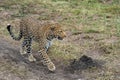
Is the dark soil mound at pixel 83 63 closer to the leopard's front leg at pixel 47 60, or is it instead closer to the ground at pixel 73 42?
the ground at pixel 73 42

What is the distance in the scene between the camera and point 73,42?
33.0 ft

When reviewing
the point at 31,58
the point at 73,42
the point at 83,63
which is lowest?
the point at 73,42

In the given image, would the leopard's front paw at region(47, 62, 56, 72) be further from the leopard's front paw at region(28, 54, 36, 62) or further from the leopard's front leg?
the leopard's front paw at region(28, 54, 36, 62)

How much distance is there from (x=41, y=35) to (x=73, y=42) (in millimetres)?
2182

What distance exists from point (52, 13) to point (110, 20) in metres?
1.75

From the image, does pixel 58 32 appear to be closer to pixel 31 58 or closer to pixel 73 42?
pixel 31 58

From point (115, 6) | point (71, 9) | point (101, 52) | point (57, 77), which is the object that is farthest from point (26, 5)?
point (57, 77)

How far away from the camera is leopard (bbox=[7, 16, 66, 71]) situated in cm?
785

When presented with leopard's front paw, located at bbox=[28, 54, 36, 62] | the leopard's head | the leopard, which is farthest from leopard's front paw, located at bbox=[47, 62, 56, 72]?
leopard's front paw, located at bbox=[28, 54, 36, 62]

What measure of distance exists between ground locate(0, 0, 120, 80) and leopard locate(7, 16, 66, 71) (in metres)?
0.15

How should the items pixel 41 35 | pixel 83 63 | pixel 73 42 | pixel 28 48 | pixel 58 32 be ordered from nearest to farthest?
pixel 58 32 → pixel 41 35 → pixel 83 63 → pixel 28 48 → pixel 73 42

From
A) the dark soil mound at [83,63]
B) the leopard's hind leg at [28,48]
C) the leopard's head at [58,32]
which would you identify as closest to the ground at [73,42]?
the dark soil mound at [83,63]

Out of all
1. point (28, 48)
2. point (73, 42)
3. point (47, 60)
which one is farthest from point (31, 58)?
point (73, 42)

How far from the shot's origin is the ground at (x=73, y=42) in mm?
7883
